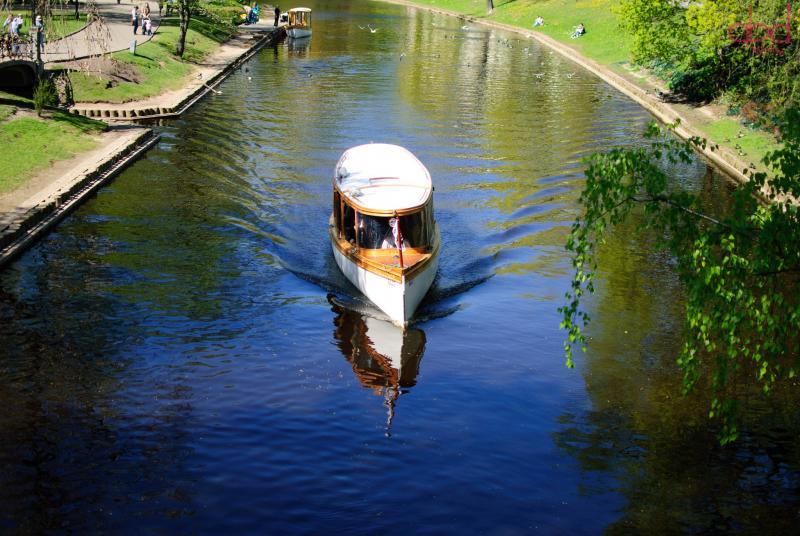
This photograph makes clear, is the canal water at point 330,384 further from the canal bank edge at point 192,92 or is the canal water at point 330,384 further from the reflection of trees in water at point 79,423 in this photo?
the canal bank edge at point 192,92

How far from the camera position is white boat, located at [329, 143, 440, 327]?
25156mm

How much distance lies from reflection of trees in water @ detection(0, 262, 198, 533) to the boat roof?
7714 millimetres

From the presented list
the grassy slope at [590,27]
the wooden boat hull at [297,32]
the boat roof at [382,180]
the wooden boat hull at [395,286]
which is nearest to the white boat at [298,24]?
the wooden boat hull at [297,32]

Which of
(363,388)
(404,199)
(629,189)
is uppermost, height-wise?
(629,189)

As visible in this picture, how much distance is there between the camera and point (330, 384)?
2181 centimetres

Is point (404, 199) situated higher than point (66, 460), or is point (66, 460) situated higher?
point (404, 199)

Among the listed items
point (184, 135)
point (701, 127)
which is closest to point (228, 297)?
point (184, 135)

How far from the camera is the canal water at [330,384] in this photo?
16.9m

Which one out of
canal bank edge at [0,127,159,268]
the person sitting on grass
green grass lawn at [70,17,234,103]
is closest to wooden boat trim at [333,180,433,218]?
canal bank edge at [0,127,159,268]

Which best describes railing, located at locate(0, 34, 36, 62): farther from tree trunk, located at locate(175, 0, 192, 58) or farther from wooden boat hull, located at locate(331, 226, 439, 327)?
wooden boat hull, located at locate(331, 226, 439, 327)

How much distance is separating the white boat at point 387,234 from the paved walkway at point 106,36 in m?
18.9

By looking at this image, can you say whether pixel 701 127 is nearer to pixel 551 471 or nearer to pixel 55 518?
pixel 551 471

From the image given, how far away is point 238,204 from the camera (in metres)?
34.4

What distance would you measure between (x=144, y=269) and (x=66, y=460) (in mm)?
10530
